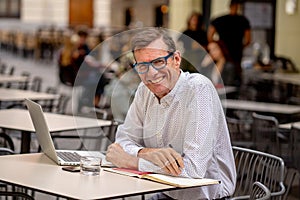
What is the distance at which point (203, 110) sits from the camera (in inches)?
154

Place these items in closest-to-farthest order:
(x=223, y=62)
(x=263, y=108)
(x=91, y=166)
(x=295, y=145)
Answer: (x=91, y=166) → (x=295, y=145) → (x=263, y=108) → (x=223, y=62)

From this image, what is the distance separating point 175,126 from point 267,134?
258 cm

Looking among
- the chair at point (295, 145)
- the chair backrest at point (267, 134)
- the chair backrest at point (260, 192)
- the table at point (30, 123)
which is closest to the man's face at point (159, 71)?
the chair backrest at point (260, 192)

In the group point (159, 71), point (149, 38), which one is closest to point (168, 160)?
point (159, 71)

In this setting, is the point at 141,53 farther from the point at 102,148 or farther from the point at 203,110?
the point at 102,148

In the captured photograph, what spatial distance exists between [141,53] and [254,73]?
329 inches

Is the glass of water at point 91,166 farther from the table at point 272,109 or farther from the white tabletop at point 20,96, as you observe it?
the white tabletop at point 20,96

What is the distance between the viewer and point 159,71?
393cm

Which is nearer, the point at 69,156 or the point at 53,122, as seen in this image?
the point at 69,156

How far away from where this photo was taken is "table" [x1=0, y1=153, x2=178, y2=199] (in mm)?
3441

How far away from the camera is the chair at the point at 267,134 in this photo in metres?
6.36

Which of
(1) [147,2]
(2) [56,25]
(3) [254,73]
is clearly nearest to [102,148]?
(3) [254,73]

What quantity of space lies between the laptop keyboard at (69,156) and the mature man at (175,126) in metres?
0.19

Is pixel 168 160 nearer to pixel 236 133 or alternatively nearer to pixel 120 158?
pixel 120 158
